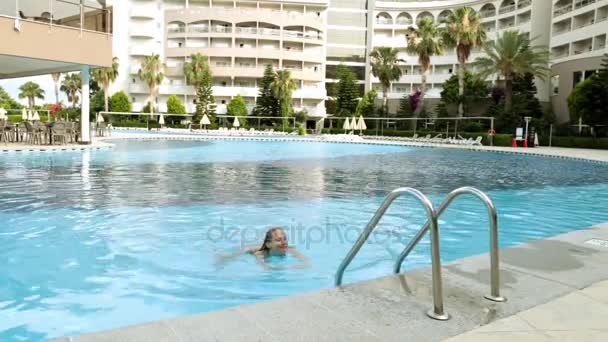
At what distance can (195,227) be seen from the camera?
876 centimetres

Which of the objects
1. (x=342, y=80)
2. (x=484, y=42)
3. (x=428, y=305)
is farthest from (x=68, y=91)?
(x=428, y=305)

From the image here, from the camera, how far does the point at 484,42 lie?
45.9 metres

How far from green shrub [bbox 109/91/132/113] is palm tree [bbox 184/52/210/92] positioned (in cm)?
958

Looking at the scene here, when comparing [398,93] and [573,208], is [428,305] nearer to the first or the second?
[573,208]

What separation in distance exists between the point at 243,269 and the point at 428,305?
3089mm

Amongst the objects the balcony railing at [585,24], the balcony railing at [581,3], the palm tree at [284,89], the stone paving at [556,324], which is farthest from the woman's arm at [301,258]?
the palm tree at [284,89]

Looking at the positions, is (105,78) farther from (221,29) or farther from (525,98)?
(525,98)

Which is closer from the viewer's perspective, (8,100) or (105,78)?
(105,78)

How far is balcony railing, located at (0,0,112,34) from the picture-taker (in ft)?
65.7

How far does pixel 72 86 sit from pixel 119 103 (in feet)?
60.3

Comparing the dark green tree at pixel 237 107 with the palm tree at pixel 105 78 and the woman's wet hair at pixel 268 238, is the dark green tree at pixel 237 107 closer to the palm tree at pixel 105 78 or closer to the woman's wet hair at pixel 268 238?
the palm tree at pixel 105 78

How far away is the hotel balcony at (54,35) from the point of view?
65.0 feet

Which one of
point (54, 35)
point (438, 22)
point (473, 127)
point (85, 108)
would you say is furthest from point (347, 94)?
point (54, 35)

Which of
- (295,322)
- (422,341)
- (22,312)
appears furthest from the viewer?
(22,312)
